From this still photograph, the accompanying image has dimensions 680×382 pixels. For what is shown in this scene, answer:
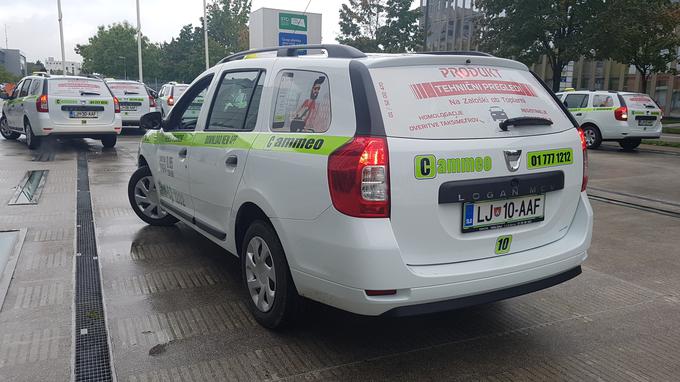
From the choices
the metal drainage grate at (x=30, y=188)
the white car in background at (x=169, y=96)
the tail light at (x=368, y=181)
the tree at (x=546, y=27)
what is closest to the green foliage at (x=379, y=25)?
the tree at (x=546, y=27)

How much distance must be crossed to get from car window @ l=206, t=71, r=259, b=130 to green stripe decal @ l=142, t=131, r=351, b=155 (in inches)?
3.5

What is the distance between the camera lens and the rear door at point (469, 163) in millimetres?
2803

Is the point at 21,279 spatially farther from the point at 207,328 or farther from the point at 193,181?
the point at 207,328

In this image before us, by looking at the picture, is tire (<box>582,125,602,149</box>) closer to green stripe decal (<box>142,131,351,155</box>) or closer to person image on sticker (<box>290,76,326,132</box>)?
green stripe decal (<box>142,131,351,155</box>)

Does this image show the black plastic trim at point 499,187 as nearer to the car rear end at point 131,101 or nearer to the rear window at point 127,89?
the car rear end at point 131,101

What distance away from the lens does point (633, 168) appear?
1146 centimetres

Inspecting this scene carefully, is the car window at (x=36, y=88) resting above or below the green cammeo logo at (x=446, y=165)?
above

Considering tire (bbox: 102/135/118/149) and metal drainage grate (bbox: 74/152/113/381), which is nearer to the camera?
metal drainage grate (bbox: 74/152/113/381)

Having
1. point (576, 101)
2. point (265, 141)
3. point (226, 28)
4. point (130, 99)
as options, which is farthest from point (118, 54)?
point (265, 141)

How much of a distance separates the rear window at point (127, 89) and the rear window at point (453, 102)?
1551 cm

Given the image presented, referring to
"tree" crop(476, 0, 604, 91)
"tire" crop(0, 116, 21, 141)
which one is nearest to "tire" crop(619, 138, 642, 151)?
"tree" crop(476, 0, 604, 91)

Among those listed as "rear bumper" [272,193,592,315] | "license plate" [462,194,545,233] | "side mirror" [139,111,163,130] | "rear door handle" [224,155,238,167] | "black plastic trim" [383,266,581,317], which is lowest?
"black plastic trim" [383,266,581,317]

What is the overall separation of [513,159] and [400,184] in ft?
2.41

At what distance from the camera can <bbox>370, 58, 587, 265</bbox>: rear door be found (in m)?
2.80
